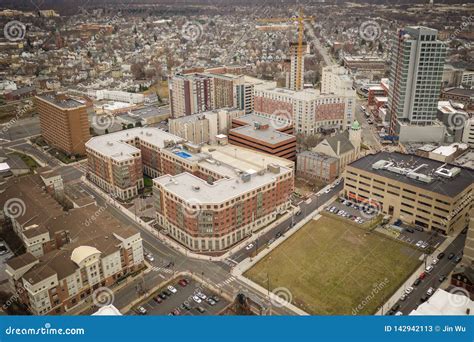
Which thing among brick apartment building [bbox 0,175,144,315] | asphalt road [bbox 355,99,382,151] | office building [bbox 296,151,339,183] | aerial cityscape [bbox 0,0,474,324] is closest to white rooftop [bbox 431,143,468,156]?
aerial cityscape [bbox 0,0,474,324]

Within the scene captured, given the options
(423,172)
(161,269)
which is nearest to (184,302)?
(161,269)

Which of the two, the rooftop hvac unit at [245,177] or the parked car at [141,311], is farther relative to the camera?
the rooftop hvac unit at [245,177]

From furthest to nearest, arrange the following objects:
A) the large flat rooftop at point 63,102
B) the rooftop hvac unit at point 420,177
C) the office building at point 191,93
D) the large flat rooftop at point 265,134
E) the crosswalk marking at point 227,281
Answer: the office building at point 191,93
the large flat rooftop at point 63,102
the large flat rooftop at point 265,134
the rooftop hvac unit at point 420,177
the crosswalk marking at point 227,281

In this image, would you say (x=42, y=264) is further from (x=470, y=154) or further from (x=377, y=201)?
(x=470, y=154)

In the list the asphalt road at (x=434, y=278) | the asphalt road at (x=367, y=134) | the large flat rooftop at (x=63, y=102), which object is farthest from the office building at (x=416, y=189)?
the large flat rooftop at (x=63, y=102)

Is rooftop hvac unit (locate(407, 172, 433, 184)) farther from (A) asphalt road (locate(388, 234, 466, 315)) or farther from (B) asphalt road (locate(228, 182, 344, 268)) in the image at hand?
(B) asphalt road (locate(228, 182, 344, 268))

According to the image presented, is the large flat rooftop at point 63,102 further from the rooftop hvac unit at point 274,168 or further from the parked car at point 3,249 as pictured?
the rooftop hvac unit at point 274,168

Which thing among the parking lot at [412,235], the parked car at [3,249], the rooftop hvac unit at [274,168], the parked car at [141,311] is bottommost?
the parked car at [3,249]
